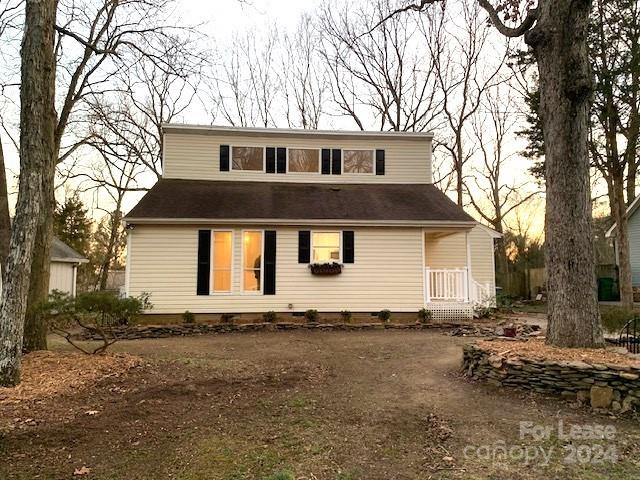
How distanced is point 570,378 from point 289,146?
36.7 feet

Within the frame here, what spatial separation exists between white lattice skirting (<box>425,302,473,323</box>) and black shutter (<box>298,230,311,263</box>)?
12.5 feet

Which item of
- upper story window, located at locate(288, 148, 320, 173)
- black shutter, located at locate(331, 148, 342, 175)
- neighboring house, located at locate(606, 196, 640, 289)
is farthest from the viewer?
neighboring house, located at locate(606, 196, 640, 289)

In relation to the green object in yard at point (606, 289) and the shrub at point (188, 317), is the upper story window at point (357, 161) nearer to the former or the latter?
the shrub at point (188, 317)

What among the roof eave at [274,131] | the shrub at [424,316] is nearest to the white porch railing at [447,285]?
the shrub at [424,316]

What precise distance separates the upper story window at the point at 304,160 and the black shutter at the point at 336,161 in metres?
0.48

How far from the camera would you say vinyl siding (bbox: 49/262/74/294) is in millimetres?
16875

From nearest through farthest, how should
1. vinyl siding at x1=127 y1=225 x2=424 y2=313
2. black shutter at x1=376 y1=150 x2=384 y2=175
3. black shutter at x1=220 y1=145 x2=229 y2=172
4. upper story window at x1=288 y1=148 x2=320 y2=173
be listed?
1. vinyl siding at x1=127 y1=225 x2=424 y2=313
2. black shutter at x1=220 y1=145 x2=229 y2=172
3. upper story window at x1=288 y1=148 x2=320 y2=173
4. black shutter at x1=376 y1=150 x2=384 y2=175

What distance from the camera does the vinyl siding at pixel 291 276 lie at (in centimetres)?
1146

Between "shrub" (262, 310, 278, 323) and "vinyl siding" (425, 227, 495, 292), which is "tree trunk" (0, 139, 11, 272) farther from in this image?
"vinyl siding" (425, 227, 495, 292)

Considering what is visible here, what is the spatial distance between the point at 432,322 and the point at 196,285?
263 inches

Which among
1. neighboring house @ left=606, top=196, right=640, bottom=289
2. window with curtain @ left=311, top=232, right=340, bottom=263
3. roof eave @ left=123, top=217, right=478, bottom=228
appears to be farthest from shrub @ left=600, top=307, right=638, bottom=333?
neighboring house @ left=606, top=196, right=640, bottom=289

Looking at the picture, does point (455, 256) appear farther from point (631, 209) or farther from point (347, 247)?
point (631, 209)

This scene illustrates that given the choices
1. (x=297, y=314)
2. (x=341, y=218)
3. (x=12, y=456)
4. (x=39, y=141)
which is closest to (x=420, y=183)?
(x=341, y=218)

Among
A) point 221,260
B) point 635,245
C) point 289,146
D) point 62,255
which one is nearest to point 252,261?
point 221,260
